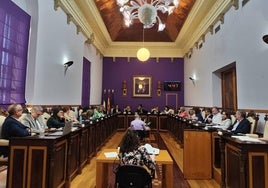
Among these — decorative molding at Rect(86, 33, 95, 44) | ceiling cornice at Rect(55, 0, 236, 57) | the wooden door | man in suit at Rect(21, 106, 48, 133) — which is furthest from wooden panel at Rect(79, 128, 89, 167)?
decorative molding at Rect(86, 33, 95, 44)

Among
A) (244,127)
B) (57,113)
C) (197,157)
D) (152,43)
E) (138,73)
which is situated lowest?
(197,157)

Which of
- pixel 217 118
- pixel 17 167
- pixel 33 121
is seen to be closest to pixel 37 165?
pixel 17 167

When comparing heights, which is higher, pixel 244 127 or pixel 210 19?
pixel 210 19

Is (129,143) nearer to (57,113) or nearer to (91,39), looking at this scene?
(57,113)

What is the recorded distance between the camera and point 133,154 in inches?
94.3

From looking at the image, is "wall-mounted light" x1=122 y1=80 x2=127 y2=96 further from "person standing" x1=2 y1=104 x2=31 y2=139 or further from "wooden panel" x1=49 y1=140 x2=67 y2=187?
"person standing" x1=2 y1=104 x2=31 y2=139

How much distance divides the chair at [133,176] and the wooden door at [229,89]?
535 centimetres

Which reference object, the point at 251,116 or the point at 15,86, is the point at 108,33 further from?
the point at 251,116

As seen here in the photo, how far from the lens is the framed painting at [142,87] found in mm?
12992

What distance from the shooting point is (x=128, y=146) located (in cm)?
251

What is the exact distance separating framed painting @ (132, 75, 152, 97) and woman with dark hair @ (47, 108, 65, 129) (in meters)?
7.70

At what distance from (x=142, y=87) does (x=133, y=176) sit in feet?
35.8

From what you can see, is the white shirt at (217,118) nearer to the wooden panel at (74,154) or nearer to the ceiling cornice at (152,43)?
the ceiling cornice at (152,43)

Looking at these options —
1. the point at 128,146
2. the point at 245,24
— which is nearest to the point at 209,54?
the point at 245,24
